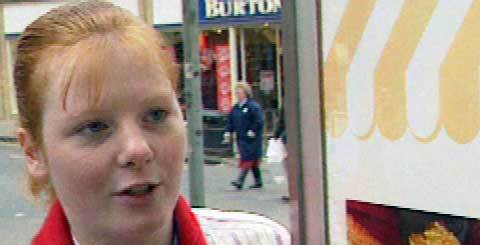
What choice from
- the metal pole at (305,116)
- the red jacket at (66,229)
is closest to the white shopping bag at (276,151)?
the metal pole at (305,116)

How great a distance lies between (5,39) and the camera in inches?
837

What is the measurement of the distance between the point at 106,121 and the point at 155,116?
7cm

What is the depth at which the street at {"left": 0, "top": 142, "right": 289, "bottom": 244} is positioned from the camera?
9469mm

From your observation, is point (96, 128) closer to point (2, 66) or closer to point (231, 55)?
point (231, 55)

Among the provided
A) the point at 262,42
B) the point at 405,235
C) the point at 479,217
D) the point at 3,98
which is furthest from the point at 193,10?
the point at 3,98

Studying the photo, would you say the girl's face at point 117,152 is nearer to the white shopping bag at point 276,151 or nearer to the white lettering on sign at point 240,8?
the white shopping bag at point 276,151

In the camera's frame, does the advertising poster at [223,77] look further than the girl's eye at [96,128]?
Yes

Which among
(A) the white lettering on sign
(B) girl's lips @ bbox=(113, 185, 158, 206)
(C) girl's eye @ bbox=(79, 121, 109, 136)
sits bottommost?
(B) girl's lips @ bbox=(113, 185, 158, 206)

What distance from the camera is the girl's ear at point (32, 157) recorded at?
1.16 meters

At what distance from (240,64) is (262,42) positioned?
731 millimetres

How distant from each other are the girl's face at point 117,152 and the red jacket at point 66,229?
98mm

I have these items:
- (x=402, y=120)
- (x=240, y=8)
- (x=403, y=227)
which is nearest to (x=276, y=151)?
(x=240, y=8)

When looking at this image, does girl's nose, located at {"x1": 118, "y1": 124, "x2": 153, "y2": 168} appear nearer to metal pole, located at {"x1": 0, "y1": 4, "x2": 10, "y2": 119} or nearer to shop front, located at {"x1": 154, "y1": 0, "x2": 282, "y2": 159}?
shop front, located at {"x1": 154, "y1": 0, "x2": 282, "y2": 159}

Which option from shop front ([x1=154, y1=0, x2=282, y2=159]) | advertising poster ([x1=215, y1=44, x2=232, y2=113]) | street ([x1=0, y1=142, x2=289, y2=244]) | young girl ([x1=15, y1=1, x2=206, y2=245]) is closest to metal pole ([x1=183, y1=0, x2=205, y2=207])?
street ([x1=0, y1=142, x2=289, y2=244])
